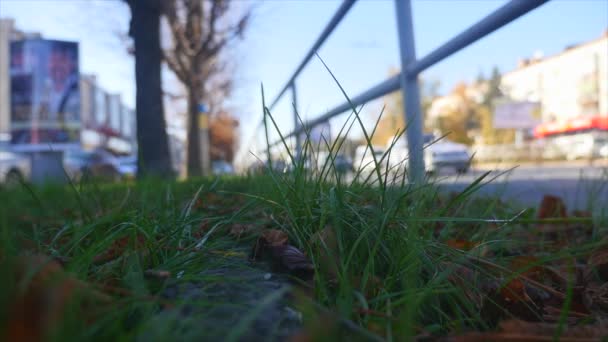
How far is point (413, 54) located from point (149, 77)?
4.24 m

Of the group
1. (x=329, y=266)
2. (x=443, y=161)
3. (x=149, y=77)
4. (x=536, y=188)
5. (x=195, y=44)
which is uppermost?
(x=195, y=44)

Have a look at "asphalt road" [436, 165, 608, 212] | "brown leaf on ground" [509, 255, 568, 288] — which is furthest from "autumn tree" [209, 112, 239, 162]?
"brown leaf on ground" [509, 255, 568, 288]

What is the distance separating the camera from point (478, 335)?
61cm

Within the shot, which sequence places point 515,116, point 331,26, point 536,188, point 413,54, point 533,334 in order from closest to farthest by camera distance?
point 533,334
point 413,54
point 536,188
point 331,26
point 515,116

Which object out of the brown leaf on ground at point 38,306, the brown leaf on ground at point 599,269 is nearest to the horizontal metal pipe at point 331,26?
the brown leaf on ground at point 599,269

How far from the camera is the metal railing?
1.46 metres

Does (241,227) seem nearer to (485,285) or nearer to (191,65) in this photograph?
(485,285)

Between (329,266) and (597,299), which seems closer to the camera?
(329,266)

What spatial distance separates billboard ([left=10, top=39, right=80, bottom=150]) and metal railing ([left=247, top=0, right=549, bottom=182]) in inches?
675

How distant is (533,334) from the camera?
64cm

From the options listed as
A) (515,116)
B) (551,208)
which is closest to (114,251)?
(551,208)

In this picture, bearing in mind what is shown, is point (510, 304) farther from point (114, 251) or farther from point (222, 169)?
point (222, 169)

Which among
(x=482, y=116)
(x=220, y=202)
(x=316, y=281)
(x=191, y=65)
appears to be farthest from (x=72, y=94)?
(x=482, y=116)

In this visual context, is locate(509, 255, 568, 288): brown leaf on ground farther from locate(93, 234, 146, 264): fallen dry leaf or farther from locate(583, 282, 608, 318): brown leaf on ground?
locate(93, 234, 146, 264): fallen dry leaf
